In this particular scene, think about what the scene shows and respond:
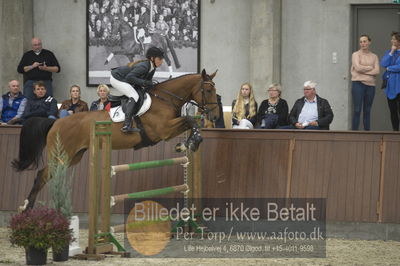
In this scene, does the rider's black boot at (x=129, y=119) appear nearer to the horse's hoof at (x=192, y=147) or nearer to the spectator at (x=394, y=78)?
the horse's hoof at (x=192, y=147)

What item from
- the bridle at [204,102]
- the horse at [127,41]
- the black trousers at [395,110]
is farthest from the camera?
the horse at [127,41]

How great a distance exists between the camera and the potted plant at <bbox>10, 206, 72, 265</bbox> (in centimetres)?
1048

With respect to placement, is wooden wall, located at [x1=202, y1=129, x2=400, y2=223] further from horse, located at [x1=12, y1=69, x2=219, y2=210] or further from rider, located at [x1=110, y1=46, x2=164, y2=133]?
rider, located at [x1=110, y1=46, x2=164, y2=133]

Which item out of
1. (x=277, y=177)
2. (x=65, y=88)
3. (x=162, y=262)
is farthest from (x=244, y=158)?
(x=65, y=88)

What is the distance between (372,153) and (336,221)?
3.49ft

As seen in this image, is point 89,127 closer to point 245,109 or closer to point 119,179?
point 119,179

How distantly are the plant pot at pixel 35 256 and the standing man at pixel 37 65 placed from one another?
8.50 meters

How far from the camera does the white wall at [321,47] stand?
19.0 m

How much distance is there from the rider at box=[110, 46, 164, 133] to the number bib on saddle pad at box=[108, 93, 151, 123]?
0.12m

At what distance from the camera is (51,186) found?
11.0 metres

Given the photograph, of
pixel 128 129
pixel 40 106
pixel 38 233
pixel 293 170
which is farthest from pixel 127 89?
pixel 38 233

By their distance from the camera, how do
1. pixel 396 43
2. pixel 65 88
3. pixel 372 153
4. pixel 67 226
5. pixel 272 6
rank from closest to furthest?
pixel 67 226, pixel 372 153, pixel 396 43, pixel 272 6, pixel 65 88

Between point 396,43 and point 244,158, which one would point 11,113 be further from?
point 396,43

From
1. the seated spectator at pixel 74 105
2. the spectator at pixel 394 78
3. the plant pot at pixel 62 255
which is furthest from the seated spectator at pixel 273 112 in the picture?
the plant pot at pixel 62 255
